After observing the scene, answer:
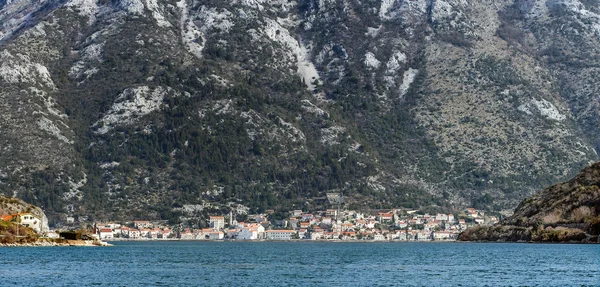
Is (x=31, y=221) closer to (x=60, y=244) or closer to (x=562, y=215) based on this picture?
(x=60, y=244)

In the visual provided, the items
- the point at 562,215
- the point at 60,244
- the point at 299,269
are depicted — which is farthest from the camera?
the point at 60,244

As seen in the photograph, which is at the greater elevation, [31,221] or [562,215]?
[562,215]

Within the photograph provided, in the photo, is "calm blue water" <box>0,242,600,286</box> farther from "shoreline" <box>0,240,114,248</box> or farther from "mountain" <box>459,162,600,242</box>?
"shoreline" <box>0,240,114,248</box>

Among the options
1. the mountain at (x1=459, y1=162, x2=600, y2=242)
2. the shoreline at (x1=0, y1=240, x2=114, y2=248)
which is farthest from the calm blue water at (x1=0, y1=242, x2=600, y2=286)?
the shoreline at (x1=0, y1=240, x2=114, y2=248)

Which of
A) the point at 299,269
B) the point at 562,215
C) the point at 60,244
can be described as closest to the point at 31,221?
the point at 60,244

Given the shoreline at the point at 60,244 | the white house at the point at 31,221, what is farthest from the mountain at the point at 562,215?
the white house at the point at 31,221
